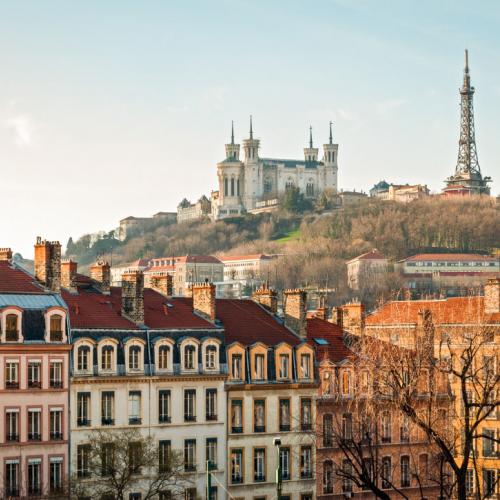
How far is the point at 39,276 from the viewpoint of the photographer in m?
63.6

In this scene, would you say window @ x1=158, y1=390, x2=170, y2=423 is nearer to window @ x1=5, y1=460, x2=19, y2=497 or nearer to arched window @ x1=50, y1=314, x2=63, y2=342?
arched window @ x1=50, y1=314, x2=63, y2=342

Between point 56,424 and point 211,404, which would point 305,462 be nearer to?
point 211,404

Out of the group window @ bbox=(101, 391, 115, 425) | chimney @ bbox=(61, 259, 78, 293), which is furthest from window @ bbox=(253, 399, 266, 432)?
chimney @ bbox=(61, 259, 78, 293)

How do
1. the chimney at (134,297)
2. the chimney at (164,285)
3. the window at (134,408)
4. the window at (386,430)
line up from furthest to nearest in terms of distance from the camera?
1. the chimney at (164,285)
2. the window at (386,430)
3. the chimney at (134,297)
4. the window at (134,408)

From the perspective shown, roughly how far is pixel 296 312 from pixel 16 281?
46.5 ft

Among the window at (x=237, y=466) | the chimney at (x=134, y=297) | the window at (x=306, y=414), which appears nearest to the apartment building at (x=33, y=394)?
the chimney at (x=134, y=297)

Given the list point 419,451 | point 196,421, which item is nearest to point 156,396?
point 196,421

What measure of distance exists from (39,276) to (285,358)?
37.9 feet

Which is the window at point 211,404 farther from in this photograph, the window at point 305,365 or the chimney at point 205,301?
the window at point 305,365

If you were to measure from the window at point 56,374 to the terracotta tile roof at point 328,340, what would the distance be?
44.5 feet

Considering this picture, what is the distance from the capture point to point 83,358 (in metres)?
61.5

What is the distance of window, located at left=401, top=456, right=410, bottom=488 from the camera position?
2739 inches

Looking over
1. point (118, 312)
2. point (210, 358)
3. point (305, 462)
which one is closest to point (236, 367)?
point (210, 358)

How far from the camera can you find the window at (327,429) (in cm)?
6744
